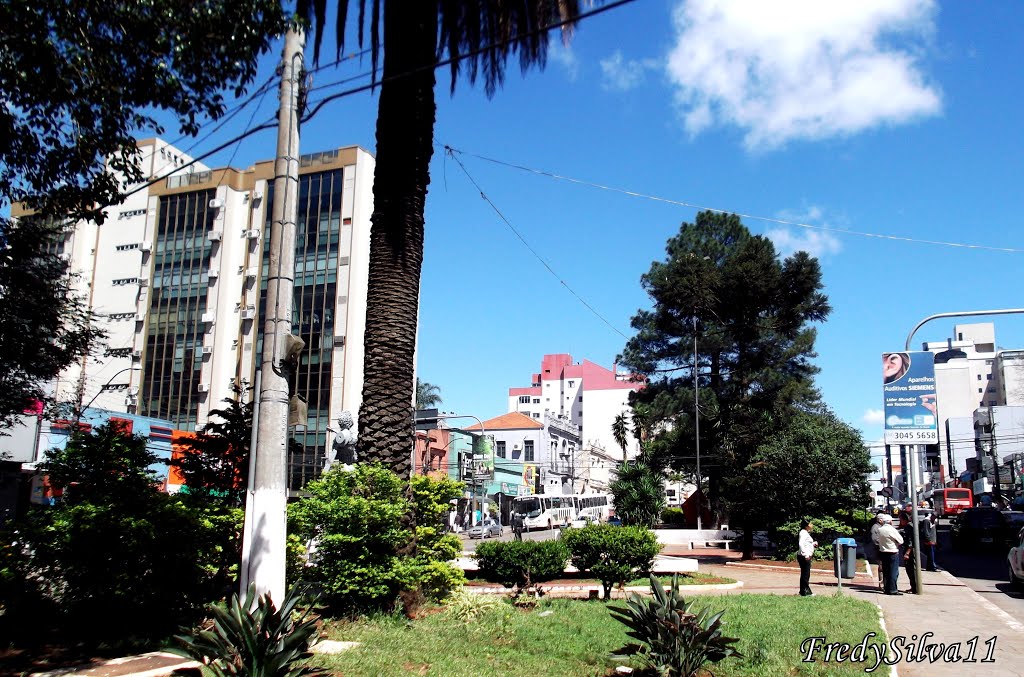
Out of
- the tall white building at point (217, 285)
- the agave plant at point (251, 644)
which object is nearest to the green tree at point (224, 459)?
the agave plant at point (251, 644)

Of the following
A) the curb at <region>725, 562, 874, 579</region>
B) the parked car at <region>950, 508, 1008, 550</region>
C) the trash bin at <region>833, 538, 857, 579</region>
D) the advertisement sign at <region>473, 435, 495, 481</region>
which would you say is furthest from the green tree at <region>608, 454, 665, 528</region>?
the trash bin at <region>833, 538, 857, 579</region>

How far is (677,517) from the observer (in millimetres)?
49531

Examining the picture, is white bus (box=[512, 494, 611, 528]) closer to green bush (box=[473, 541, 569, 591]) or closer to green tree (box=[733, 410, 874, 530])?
green tree (box=[733, 410, 874, 530])

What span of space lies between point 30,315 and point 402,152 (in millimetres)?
9354

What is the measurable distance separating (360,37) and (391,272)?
12.8 feet

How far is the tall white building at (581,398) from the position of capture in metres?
114

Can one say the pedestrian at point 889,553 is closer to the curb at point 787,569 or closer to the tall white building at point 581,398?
the curb at point 787,569

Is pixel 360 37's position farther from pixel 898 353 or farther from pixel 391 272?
pixel 898 353

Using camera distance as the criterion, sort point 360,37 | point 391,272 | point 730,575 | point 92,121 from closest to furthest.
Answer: point 92,121
point 391,272
point 360,37
point 730,575

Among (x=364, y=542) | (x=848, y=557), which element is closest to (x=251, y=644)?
(x=364, y=542)

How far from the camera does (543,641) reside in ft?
28.7

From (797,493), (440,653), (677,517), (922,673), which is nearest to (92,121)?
(440,653)

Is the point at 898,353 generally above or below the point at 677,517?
above

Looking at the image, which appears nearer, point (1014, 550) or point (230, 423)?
point (230, 423)
